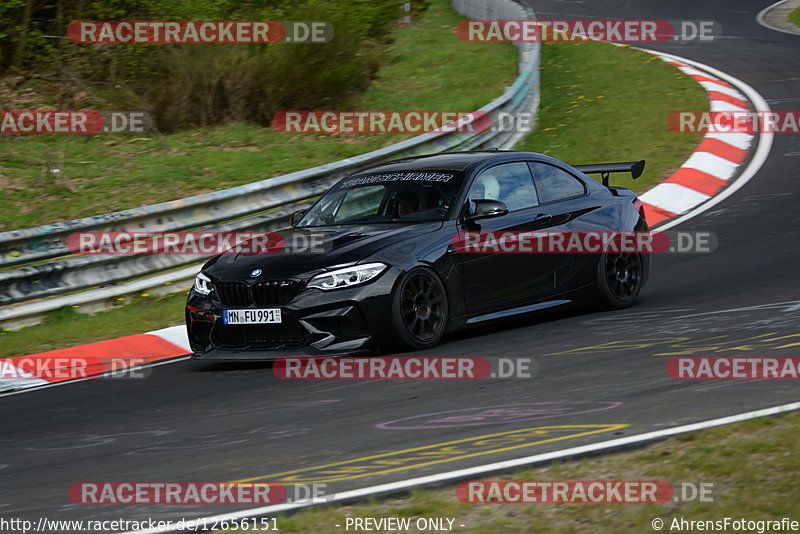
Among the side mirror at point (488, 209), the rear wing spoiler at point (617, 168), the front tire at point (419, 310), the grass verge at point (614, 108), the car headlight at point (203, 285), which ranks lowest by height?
the front tire at point (419, 310)

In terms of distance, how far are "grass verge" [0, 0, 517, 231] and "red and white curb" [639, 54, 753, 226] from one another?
329cm

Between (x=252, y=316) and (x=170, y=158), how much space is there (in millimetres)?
6472

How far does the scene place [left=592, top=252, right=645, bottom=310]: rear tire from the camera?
29.8 feet

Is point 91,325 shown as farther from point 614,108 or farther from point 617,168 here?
point 614,108

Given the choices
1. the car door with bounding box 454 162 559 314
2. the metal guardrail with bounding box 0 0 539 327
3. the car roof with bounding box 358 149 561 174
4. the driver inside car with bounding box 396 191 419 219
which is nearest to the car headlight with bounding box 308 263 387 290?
the car door with bounding box 454 162 559 314

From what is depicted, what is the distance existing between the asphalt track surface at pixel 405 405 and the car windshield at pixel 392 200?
1.00 m

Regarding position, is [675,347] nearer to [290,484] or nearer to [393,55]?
[290,484]

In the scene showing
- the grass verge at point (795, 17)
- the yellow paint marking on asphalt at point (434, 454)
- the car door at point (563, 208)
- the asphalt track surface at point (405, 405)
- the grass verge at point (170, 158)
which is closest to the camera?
the yellow paint marking on asphalt at point (434, 454)

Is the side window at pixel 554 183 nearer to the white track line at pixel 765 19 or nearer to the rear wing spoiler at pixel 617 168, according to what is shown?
the rear wing spoiler at pixel 617 168

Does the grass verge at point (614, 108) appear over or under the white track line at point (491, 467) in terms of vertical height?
over

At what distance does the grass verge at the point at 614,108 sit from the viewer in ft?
49.3

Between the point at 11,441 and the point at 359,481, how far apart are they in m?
2.58

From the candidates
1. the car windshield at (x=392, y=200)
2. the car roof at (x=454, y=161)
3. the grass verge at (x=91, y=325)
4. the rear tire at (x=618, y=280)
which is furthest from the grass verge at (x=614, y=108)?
the grass verge at (x=91, y=325)

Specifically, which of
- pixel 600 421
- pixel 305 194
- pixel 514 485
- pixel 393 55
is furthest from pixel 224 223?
pixel 393 55
